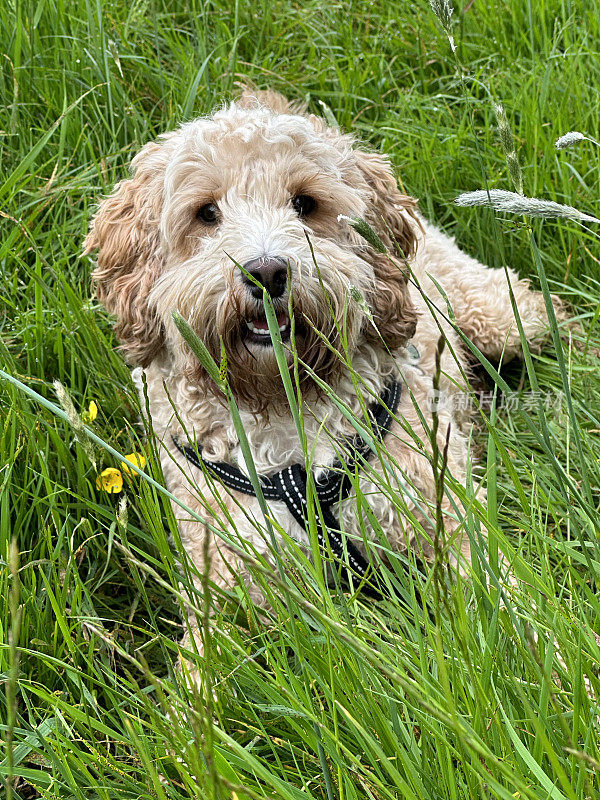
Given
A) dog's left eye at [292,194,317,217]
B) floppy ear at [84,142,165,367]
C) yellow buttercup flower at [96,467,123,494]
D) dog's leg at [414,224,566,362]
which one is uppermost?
dog's left eye at [292,194,317,217]

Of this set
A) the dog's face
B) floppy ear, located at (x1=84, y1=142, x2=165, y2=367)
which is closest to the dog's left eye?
the dog's face

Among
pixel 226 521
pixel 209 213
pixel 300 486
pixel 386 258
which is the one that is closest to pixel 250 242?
pixel 209 213

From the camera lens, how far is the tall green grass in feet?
5.77

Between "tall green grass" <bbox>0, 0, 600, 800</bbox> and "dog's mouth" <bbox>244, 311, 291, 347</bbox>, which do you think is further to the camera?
"dog's mouth" <bbox>244, 311, 291, 347</bbox>

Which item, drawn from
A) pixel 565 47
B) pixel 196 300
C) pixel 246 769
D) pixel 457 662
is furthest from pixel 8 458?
pixel 565 47

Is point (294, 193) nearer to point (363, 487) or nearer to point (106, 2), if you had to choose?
point (363, 487)

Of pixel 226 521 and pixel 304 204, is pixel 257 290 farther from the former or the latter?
pixel 226 521

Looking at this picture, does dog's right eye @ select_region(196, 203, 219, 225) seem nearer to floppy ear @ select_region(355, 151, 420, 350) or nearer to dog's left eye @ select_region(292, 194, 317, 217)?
dog's left eye @ select_region(292, 194, 317, 217)

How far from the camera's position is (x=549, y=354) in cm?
409

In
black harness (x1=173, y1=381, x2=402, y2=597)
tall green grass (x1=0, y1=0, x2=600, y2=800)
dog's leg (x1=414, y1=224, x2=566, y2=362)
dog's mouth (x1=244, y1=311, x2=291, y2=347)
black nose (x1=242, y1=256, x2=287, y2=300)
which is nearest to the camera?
tall green grass (x1=0, y1=0, x2=600, y2=800)

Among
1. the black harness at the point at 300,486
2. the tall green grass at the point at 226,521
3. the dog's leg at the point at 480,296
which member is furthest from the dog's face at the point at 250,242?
the dog's leg at the point at 480,296

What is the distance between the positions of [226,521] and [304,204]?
106 centimetres

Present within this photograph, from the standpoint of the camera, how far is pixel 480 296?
410 centimetres

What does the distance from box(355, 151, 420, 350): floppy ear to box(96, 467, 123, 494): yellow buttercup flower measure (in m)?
1.00
